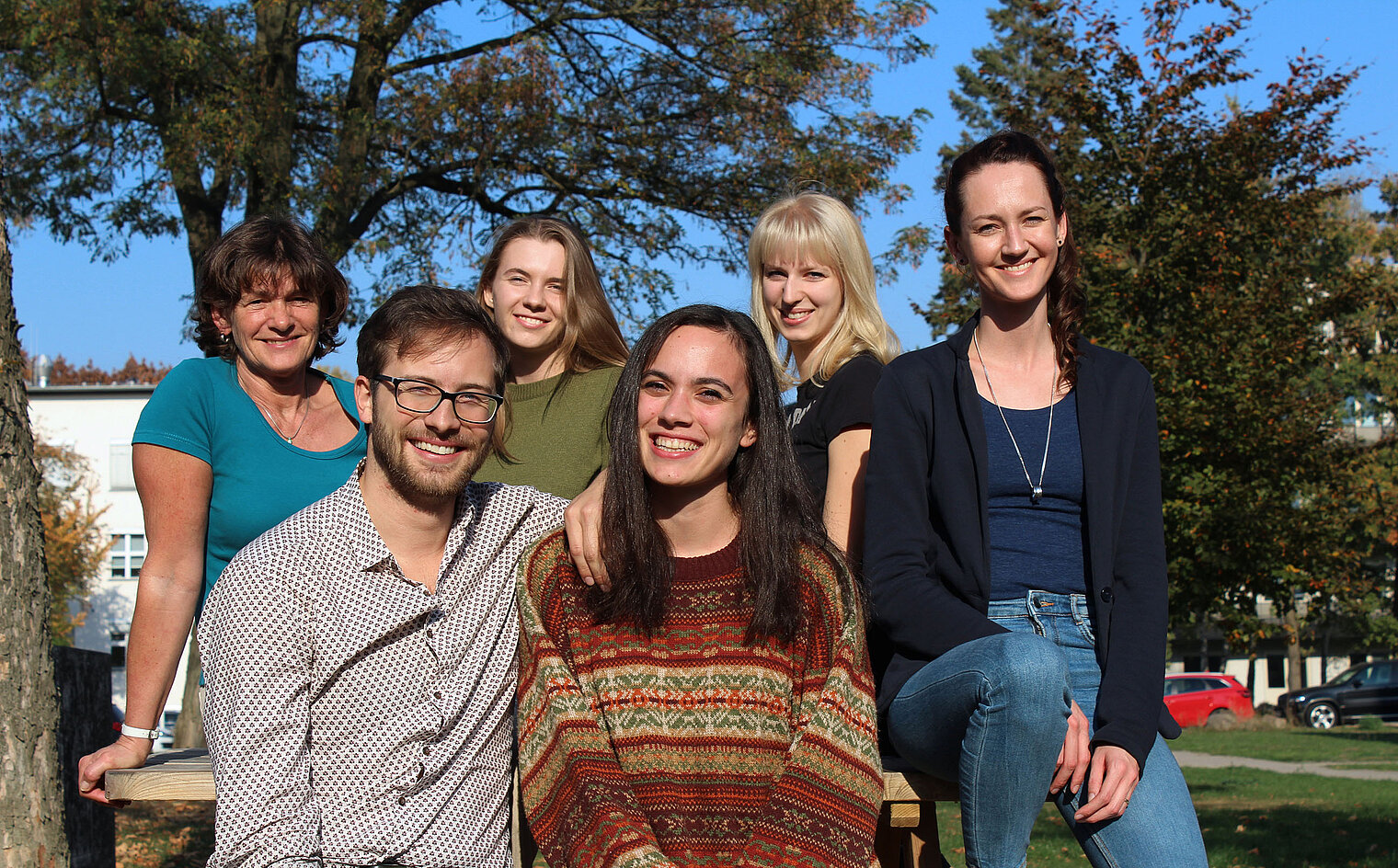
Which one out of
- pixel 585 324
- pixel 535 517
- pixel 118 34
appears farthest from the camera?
pixel 118 34

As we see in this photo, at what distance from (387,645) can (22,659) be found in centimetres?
226

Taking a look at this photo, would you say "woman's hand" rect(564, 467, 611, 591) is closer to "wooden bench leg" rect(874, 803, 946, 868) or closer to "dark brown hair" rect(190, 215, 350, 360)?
"wooden bench leg" rect(874, 803, 946, 868)

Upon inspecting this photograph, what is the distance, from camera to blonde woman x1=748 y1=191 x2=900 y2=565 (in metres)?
3.71

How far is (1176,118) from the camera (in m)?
13.3

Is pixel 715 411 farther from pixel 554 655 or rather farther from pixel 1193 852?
A: pixel 1193 852

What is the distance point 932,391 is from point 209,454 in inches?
84.6

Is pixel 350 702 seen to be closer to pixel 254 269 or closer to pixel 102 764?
pixel 102 764

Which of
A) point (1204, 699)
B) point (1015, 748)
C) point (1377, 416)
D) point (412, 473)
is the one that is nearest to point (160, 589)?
point (412, 473)

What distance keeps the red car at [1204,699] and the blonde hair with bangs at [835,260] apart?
28.5 metres

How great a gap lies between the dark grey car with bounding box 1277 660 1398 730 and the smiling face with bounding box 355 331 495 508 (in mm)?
30214

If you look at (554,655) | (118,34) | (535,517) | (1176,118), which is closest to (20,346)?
(535,517)

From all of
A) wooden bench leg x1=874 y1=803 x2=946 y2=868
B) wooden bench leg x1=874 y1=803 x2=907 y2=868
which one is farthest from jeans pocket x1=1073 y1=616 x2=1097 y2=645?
wooden bench leg x1=874 y1=803 x2=907 y2=868

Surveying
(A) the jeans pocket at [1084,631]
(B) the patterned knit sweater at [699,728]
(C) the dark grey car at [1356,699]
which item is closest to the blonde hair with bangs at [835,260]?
(B) the patterned knit sweater at [699,728]

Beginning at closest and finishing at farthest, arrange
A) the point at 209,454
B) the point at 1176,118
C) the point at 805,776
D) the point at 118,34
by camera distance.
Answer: the point at 805,776, the point at 209,454, the point at 118,34, the point at 1176,118
